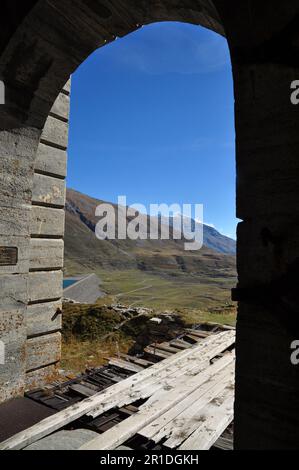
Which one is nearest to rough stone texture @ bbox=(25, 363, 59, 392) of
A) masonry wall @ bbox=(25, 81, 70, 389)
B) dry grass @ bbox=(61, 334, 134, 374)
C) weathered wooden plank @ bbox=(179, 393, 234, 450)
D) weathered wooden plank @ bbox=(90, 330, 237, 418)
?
masonry wall @ bbox=(25, 81, 70, 389)

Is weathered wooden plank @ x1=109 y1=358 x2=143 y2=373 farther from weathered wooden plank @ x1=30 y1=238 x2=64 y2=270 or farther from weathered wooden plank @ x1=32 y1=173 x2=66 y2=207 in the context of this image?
weathered wooden plank @ x1=32 y1=173 x2=66 y2=207

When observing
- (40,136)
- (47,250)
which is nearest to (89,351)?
(47,250)

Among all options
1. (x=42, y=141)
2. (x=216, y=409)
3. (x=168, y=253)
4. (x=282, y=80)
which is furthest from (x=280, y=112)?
(x=168, y=253)

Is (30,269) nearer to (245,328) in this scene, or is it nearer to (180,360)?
(180,360)

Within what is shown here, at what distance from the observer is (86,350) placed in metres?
8.48

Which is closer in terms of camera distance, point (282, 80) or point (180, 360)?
point (282, 80)

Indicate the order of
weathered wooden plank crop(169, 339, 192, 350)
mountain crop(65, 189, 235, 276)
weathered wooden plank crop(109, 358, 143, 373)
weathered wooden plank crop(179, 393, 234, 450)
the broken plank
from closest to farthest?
weathered wooden plank crop(179, 393, 234, 450), the broken plank, weathered wooden plank crop(109, 358, 143, 373), weathered wooden plank crop(169, 339, 192, 350), mountain crop(65, 189, 235, 276)

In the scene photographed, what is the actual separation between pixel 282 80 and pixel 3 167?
3.24 m

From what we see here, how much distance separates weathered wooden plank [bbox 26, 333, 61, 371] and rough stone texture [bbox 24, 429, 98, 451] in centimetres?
137

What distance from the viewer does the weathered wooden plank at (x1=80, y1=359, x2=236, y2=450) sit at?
3025mm

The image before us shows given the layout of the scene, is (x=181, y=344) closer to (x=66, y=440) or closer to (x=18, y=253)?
(x=66, y=440)

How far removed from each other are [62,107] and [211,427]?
4783 millimetres

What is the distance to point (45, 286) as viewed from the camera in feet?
15.4

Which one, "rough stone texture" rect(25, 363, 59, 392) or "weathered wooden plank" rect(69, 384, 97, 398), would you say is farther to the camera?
"rough stone texture" rect(25, 363, 59, 392)
